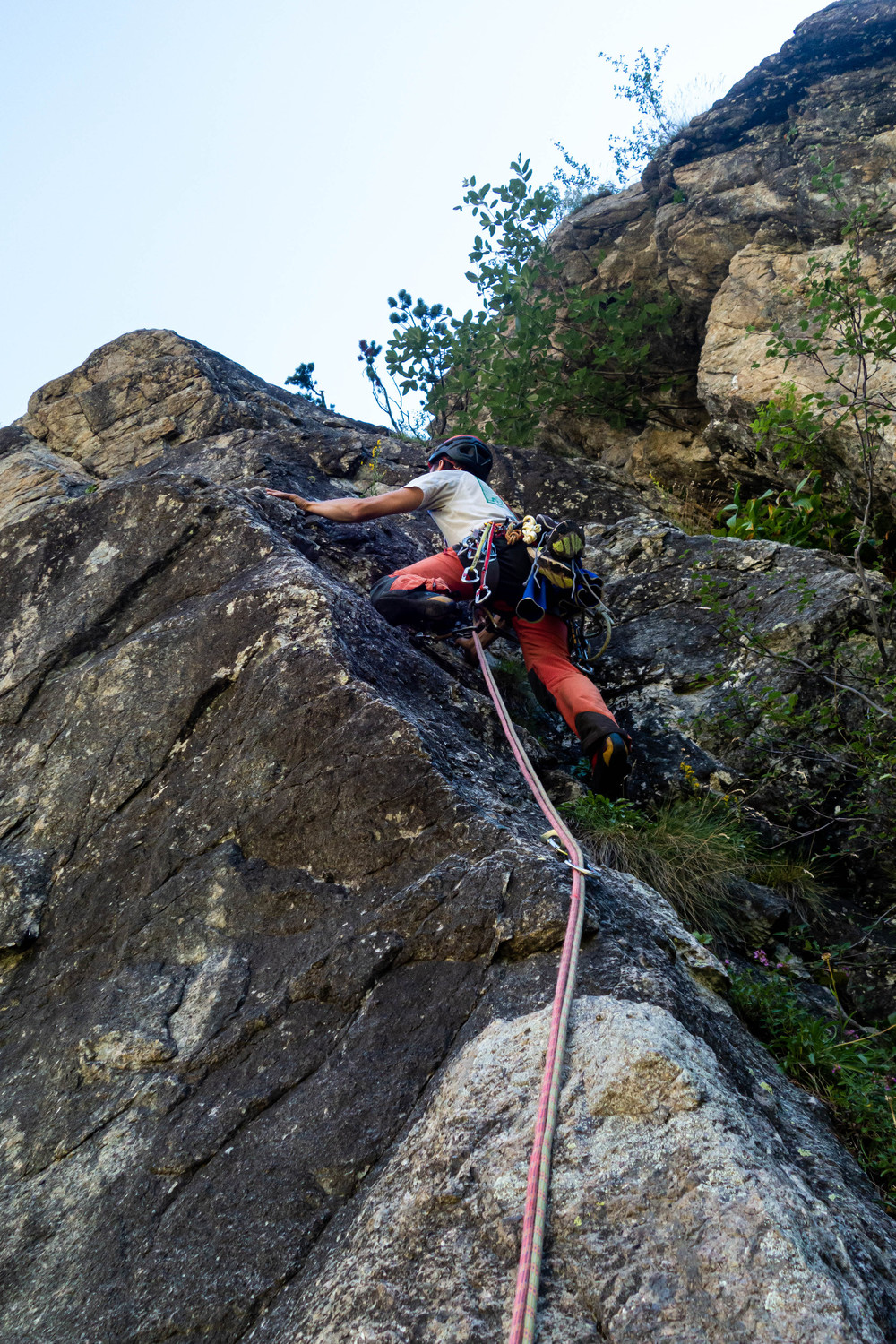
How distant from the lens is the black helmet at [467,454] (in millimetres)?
5344

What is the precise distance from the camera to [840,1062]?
284cm

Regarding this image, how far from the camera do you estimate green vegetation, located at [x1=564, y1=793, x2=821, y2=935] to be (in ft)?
12.3

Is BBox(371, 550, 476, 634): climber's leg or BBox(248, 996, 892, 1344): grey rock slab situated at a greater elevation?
BBox(371, 550, 476, 634): climber's leg

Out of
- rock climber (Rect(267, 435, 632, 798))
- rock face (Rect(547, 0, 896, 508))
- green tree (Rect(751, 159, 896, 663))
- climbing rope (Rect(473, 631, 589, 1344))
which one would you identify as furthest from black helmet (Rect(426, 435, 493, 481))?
climbing rope (Rect(473, 631, 589, 1344))

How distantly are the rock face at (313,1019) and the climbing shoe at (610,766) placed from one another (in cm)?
58

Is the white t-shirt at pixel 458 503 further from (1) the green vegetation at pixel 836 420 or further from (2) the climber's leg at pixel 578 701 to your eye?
(1) the green vegetation at pixel 836 420

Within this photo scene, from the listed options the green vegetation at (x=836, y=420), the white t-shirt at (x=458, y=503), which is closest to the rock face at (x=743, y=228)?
the green vegetation at (x=836, y=420)

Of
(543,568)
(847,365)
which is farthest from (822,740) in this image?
(847,365)

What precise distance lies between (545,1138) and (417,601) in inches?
114

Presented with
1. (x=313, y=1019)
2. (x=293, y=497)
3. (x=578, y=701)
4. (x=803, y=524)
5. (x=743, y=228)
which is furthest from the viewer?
(x=743, y=228)

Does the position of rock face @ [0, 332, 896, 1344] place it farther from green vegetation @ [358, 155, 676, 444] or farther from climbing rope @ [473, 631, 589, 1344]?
green vegetation @ [358, 155, 676, 444]

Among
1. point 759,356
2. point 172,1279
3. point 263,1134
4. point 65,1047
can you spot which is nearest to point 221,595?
point 65,1047

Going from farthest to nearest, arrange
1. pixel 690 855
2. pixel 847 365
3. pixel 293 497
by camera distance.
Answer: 1. pixel 847 365
2. pixel 293 497
3. pixel 690 855

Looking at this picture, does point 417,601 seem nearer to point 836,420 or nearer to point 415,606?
point 415,606
